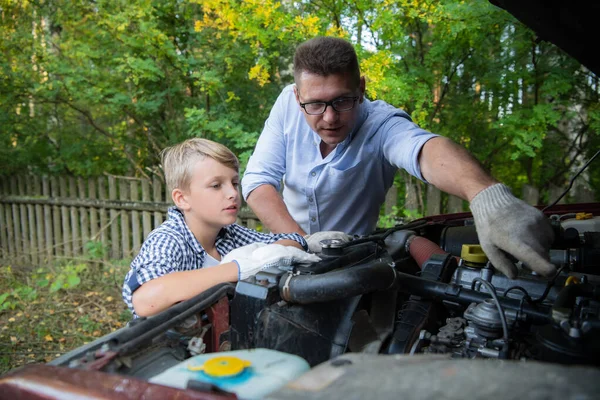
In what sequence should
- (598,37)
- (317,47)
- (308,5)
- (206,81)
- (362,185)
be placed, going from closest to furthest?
(598,37) → (317,47) → (362,185) → (308,5) → (206,81)

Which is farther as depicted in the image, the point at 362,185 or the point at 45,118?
the point at 45,118

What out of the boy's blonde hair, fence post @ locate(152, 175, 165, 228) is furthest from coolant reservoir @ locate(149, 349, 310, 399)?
fence post @ locate(152, 175, 165, 228)

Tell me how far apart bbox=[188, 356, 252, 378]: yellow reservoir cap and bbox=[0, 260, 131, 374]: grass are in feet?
10.9

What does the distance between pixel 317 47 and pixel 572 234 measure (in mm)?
1394

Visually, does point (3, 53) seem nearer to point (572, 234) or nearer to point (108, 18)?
point (108, 18)

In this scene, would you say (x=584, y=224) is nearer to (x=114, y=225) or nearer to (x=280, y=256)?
(x=280, y=256)

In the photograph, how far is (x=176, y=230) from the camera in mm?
1910

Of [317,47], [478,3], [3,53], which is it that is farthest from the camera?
[3,53]

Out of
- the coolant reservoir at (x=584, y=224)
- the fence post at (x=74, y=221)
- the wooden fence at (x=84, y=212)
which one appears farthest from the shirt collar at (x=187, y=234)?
the fence post at (x=74, y=221)

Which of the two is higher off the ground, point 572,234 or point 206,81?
point 206,81

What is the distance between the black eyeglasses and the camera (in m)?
2.22

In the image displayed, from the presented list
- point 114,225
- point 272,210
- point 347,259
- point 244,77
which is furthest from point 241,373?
point 114,225

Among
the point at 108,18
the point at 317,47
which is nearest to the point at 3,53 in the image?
the point at 108,18

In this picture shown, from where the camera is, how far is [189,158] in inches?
78.0
